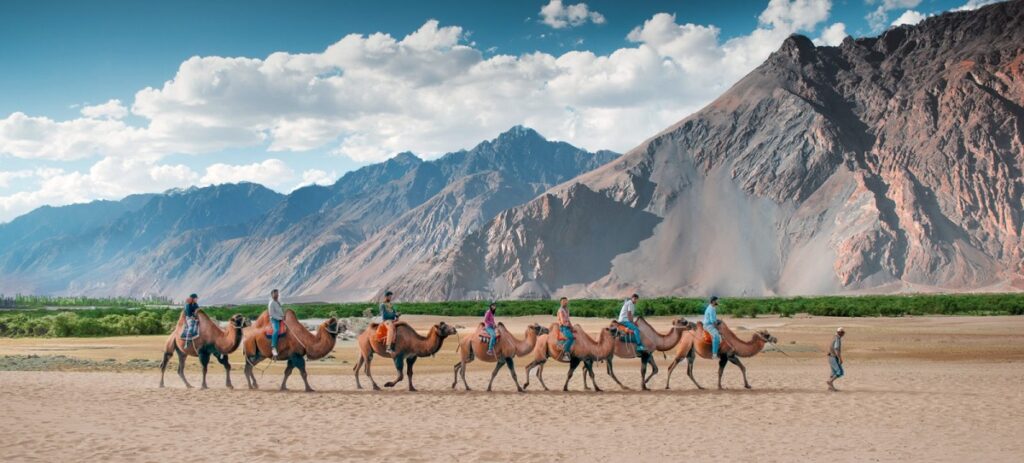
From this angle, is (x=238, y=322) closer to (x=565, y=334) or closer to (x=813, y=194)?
(x=565, y=334)

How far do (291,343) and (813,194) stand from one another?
144 meters

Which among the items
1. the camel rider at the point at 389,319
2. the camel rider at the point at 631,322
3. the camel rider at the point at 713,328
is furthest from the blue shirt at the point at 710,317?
the camel rider at the point at 389,319

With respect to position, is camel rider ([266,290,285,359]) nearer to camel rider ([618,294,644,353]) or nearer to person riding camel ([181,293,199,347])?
person riding camel ([181,293,199,347])

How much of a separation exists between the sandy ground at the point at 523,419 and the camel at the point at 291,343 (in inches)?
32.2

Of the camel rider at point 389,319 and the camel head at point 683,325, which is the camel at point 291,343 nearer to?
the camel rider at point 389,319

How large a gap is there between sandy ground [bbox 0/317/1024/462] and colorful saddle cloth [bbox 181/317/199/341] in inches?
51.1

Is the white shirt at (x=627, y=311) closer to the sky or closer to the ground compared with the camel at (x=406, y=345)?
closer to the sky

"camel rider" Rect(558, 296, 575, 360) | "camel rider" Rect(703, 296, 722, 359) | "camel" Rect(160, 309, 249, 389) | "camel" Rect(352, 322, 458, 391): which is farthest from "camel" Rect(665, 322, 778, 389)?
"camel" Rect(160, 309, 249, 389)

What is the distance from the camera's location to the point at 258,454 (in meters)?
13.1

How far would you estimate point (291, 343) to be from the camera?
20.3 metres

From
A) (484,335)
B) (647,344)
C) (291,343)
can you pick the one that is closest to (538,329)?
(484,335)

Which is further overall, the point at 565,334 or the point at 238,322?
the point at 238,322

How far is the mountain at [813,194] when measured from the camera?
433ft

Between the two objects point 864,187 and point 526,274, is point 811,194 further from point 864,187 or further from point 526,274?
point 526,274
